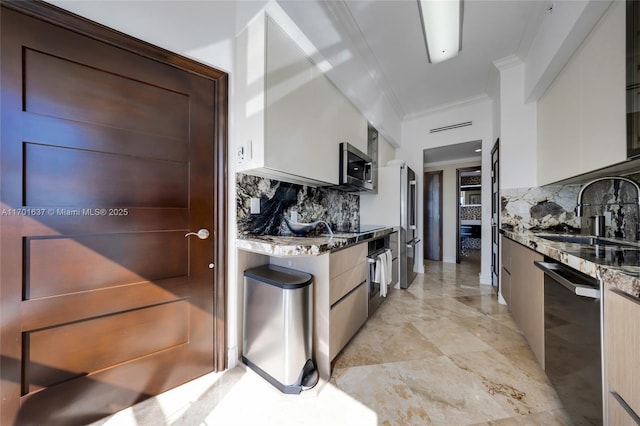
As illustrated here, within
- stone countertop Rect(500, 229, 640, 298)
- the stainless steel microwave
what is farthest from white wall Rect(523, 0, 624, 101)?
the stainless steel microwave

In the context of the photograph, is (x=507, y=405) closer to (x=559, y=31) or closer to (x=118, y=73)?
(x=559, y=31)

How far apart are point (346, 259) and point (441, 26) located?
209 cm

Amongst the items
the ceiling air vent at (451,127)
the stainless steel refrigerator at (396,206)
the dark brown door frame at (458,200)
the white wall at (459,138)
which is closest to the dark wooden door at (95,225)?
the stainless steel refrigerator at (396,206)

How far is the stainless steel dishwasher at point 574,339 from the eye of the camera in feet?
2.88

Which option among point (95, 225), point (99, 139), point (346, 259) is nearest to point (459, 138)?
point (346, 259)

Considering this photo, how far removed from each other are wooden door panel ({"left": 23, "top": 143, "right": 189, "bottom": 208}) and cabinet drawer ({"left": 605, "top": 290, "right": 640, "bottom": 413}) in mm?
2036

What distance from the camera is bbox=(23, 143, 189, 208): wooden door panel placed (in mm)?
1048

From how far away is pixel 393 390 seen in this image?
1395 millimetres

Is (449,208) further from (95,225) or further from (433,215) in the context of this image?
(95,225)

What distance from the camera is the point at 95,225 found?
117cm

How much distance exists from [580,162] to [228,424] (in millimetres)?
2910

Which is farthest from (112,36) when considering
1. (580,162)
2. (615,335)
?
(580,162)

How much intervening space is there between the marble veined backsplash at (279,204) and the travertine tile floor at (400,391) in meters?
1.04

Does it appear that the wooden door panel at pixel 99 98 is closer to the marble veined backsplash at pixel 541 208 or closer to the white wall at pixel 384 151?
the white wall at pixel 384 151
